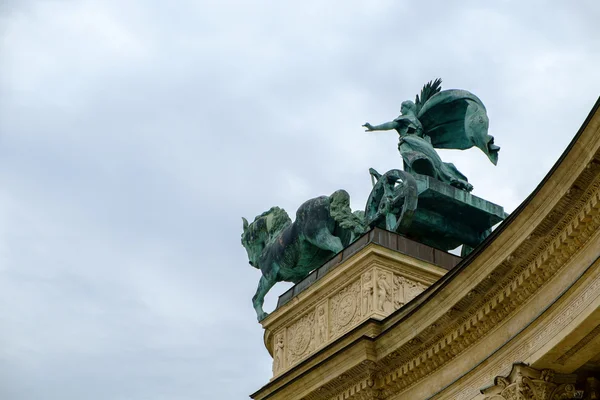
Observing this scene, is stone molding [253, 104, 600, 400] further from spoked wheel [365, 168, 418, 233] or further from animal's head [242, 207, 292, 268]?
animal's head [242, 207, 292, 268]

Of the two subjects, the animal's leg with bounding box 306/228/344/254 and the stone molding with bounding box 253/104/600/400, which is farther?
the animal's leg with bounding box 306/228/344/254

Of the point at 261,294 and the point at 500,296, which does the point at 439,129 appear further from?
the point at 500,296

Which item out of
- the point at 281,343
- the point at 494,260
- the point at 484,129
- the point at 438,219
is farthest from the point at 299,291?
the point at 494,260

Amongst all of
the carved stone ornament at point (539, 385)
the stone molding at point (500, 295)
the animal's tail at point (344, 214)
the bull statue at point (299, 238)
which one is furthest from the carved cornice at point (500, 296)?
the bull statue at point (299, 238)

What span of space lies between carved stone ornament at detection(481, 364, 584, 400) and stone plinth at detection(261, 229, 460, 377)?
6010mm

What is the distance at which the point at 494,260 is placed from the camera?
21.4m

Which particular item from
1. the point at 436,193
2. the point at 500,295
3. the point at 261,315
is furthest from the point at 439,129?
the point at 500,295

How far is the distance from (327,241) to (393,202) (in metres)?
2.35

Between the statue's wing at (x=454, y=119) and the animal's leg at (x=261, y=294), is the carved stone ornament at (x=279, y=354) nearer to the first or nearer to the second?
the animal's leg at (x=261, y=294)

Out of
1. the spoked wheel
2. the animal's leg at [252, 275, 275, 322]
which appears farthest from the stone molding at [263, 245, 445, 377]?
the animal's leg at [252, 275, 275, 322]

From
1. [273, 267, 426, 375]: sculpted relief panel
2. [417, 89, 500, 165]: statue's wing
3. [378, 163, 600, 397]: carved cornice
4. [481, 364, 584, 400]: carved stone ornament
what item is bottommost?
[481, 364, 584, 400]: carved stone ornament

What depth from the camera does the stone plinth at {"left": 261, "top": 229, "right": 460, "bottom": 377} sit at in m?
26.9

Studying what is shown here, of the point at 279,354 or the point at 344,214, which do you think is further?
the point at 344,214

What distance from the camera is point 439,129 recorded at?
32500 mm
